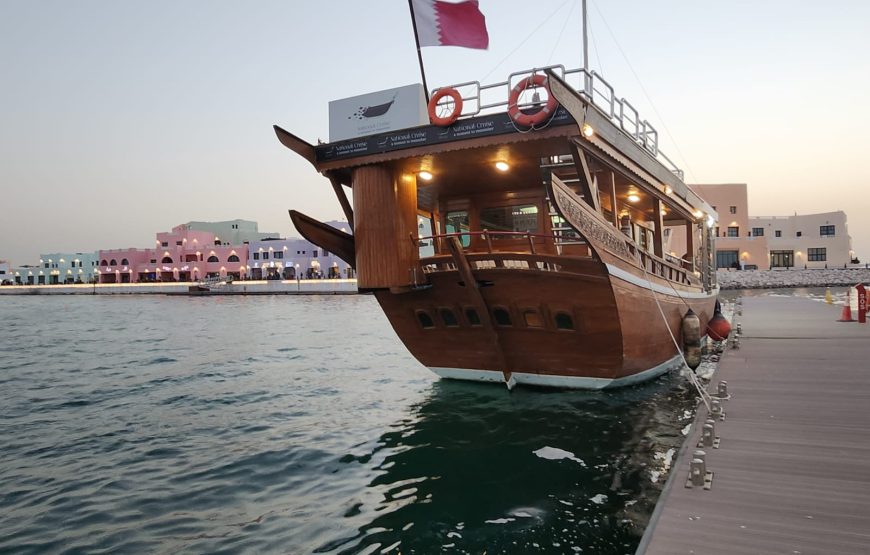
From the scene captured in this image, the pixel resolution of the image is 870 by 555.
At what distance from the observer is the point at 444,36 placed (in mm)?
9516

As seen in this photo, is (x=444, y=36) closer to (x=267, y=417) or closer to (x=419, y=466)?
(x=419, y=466)

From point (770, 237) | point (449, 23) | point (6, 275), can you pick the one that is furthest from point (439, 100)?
point (6, 275)

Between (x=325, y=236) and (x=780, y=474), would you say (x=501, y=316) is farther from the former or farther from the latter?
(x=780, y=474)

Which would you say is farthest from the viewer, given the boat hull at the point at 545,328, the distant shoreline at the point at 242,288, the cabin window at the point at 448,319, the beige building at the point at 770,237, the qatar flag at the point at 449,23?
the distant shoreline at the point at 242,288

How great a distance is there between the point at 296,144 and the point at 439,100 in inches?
124

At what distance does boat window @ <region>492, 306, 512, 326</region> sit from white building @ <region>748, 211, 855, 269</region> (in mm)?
71938

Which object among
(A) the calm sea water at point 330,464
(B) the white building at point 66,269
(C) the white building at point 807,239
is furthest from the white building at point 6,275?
(C) the white building at point 807,239

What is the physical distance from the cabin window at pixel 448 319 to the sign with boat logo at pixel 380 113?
4.09m

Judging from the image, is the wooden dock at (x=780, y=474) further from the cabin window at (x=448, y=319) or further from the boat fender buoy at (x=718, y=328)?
the boat fender buoy at (x=718, y=328)

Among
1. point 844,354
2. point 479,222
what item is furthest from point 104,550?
point 844,354

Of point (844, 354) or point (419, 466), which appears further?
point (844, 354)

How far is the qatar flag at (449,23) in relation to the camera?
945 centimetres

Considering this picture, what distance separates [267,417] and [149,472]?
3300 millimetres

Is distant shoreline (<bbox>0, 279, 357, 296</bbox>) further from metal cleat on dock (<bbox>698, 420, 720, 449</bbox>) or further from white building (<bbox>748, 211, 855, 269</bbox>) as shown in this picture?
metal cleat on dock (<bbox>698, 420, 720, 449</bbox>)
